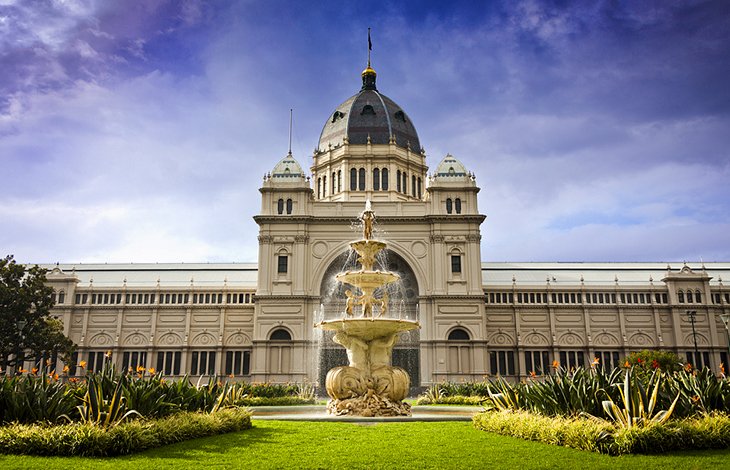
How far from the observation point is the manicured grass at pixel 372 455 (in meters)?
11.9

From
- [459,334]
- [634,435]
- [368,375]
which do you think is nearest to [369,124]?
[459,334]

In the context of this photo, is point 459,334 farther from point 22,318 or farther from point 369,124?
point 22,318

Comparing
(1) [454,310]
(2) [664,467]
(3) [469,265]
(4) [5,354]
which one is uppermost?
A: (3) [469,265]

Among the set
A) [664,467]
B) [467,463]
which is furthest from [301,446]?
[664,467]

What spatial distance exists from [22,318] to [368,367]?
34.7 m

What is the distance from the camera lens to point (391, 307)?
2333 inches

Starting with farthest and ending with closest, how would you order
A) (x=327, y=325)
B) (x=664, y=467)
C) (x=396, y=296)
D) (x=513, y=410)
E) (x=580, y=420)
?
(x=396, y=296) → (x=327, y=325) → (x=513, y=410) → (x=580, y=420) → (x=664, y=467)

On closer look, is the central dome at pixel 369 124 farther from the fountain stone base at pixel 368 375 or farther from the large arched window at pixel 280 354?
the fountain stone base at pixel 368 375

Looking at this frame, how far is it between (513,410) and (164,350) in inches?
1946

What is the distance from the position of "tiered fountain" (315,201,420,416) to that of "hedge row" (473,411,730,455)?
321 inches

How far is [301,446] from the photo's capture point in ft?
47.3

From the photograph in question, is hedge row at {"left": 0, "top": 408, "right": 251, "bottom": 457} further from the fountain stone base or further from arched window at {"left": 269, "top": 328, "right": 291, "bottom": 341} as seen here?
arched window at {"left": 269, "top": 328, "right": 291, "bottom": 341}

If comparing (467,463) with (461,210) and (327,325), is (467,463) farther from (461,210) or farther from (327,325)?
(461,210)

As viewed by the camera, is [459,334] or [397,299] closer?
[459,334]
